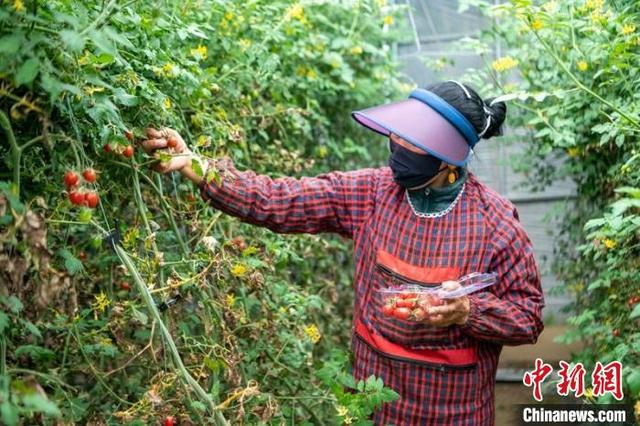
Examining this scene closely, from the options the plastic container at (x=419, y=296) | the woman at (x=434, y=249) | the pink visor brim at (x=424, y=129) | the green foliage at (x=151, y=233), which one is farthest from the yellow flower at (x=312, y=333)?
the pink visor brim at (x=424, y=129)

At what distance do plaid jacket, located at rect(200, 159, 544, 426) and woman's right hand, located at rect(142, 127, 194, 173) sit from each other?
184 millimetres

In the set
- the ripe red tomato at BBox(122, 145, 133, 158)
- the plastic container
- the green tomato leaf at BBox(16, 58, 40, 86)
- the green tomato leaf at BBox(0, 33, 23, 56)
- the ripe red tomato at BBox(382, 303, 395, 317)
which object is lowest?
the ripe red tomato at BBox(382, 303, 395, 317)

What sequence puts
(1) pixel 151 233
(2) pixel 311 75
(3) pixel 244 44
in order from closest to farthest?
(1) pixel 151 233, (3) pixel 244 44, (2) pixel 311 75

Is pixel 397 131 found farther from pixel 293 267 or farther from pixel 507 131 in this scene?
pixel 507 131

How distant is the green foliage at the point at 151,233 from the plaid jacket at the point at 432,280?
0.49ft

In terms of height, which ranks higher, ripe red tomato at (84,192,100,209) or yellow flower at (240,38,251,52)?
ripe red tomato at (84,192,100,209)

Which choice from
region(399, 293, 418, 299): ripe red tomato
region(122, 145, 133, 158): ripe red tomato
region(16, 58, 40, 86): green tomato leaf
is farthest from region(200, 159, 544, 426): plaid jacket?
region(16, 58, 40, 86): green tomato leaf

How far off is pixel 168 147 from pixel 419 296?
74cm

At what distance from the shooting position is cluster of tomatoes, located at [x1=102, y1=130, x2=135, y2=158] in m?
1.88

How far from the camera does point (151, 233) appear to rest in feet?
6.99

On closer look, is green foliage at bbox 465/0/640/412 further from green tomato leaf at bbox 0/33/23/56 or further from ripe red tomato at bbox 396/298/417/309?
green tomato leaf at bbox 0/33/23/56

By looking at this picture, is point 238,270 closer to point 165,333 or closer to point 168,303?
point 168,303

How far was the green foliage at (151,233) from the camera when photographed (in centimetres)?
160

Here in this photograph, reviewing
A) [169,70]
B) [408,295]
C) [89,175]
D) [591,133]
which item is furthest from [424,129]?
[591,133]
